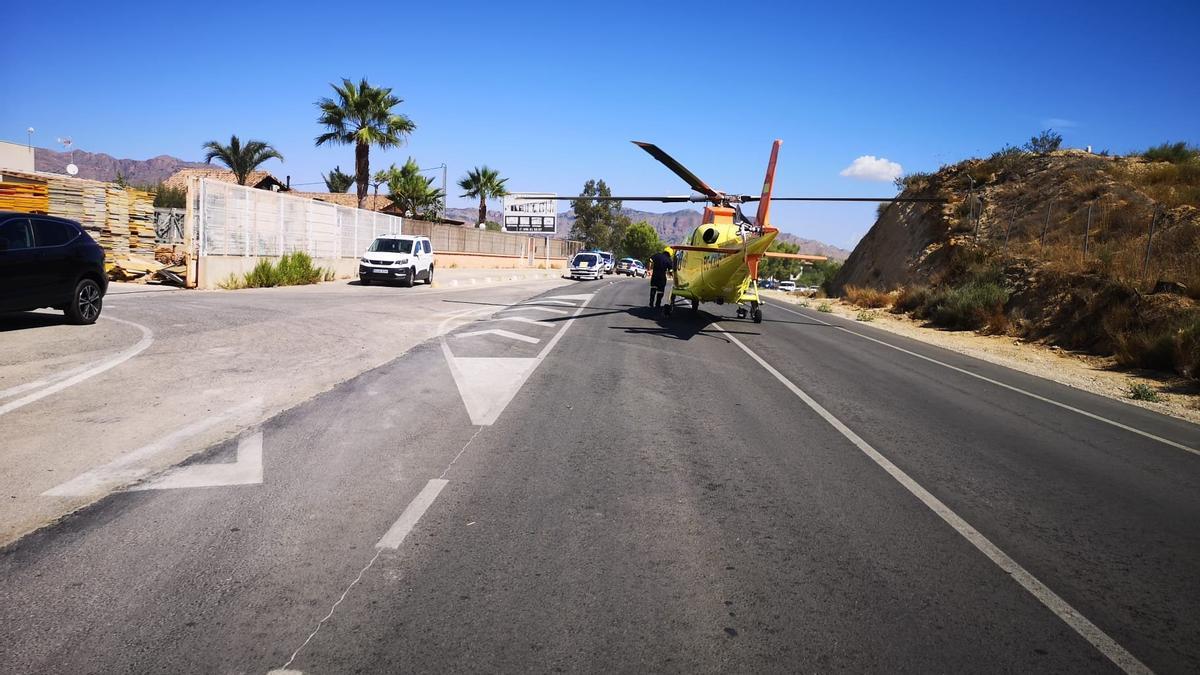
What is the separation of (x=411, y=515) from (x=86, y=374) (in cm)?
603

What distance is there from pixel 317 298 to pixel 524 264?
4889 cm

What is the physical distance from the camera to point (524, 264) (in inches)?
2719

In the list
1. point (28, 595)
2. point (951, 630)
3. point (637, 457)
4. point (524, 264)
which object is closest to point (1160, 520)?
point (951, 630)

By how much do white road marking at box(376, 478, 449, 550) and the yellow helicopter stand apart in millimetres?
11590

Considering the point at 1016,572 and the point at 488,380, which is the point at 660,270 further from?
the point at 1016,572

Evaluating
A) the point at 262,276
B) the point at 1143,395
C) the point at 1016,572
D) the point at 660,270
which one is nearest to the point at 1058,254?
the point at 660,270

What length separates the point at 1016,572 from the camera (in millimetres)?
4184

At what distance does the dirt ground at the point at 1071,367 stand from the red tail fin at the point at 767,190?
5715 millimetres

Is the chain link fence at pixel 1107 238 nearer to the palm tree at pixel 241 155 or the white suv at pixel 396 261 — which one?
the white suv at pixel 396 261

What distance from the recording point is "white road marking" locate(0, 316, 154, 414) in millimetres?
6942

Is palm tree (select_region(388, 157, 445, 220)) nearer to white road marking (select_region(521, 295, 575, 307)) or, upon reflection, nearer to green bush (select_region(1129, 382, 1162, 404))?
white road marking (select_region(521, 295, 575, 307))

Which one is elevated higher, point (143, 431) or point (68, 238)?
point (68, 238)

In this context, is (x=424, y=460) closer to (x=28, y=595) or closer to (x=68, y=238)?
(x=28, y=595)

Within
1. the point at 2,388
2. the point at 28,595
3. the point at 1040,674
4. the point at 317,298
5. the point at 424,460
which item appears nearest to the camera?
the point at 1040,674
